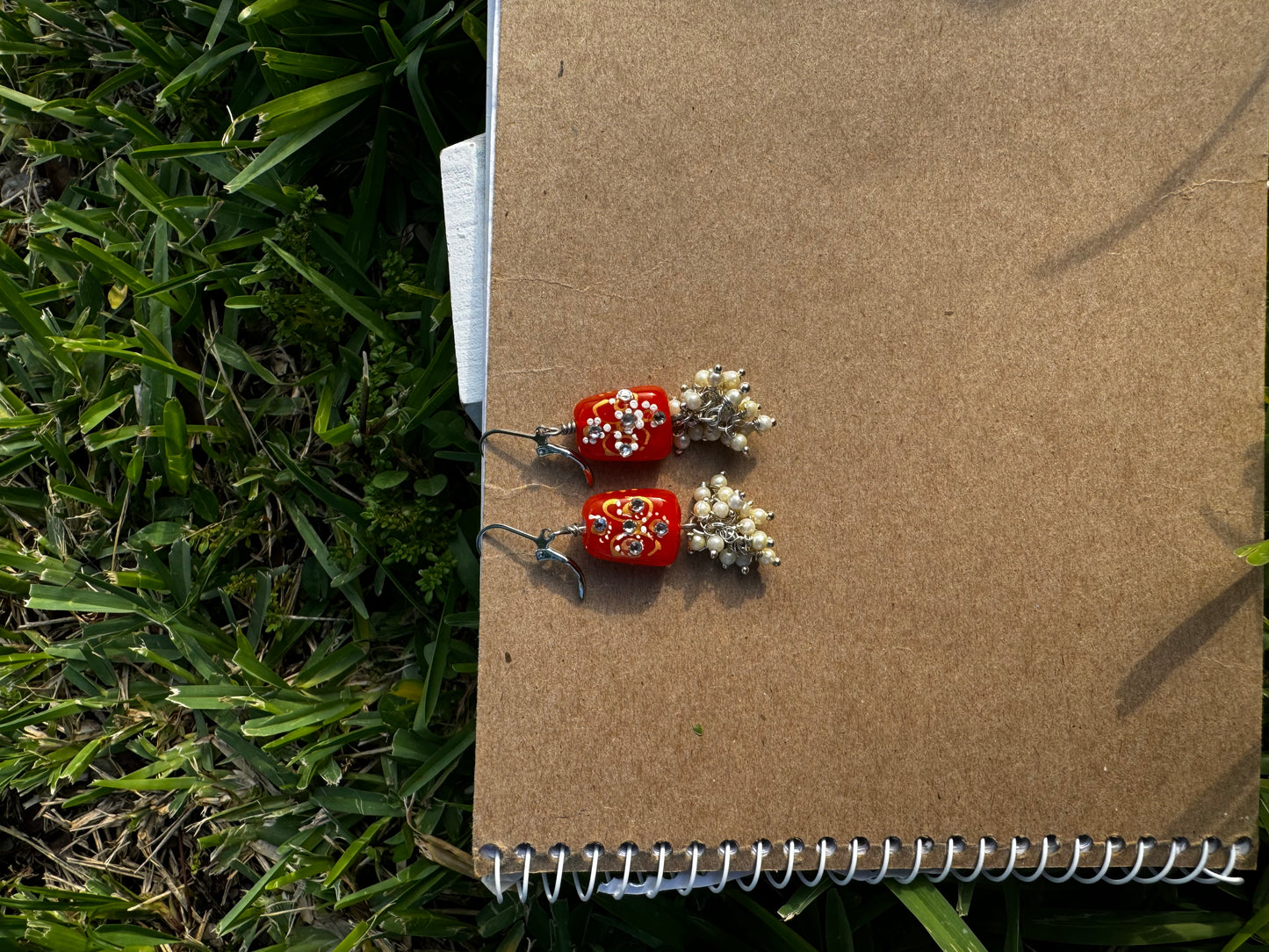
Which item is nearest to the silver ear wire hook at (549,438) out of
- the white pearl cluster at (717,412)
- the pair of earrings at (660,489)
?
the pair of earrings at (660,489)

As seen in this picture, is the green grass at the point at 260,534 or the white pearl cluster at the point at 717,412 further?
the green grass at the point at 260,534

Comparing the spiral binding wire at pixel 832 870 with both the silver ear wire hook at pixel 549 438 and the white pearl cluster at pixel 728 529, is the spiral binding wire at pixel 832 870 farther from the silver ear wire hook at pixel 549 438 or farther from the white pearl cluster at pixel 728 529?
the silver ear wire hook at pixel 549 438

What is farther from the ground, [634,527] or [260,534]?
[634,527]

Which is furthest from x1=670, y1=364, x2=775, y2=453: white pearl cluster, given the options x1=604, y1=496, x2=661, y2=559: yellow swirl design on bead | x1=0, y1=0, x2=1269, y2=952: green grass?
x1=0, y1=0, x2=1269, y2=952: green grass

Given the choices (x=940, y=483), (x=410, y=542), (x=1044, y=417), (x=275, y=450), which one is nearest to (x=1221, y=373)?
(x=1044, y=417)

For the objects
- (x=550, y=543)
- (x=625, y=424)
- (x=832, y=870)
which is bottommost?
(x=832, y=870)

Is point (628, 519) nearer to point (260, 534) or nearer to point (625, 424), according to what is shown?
point (625, 424)

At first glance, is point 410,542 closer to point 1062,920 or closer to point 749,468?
point 749,468

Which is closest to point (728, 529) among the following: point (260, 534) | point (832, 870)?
point (832, 870)
